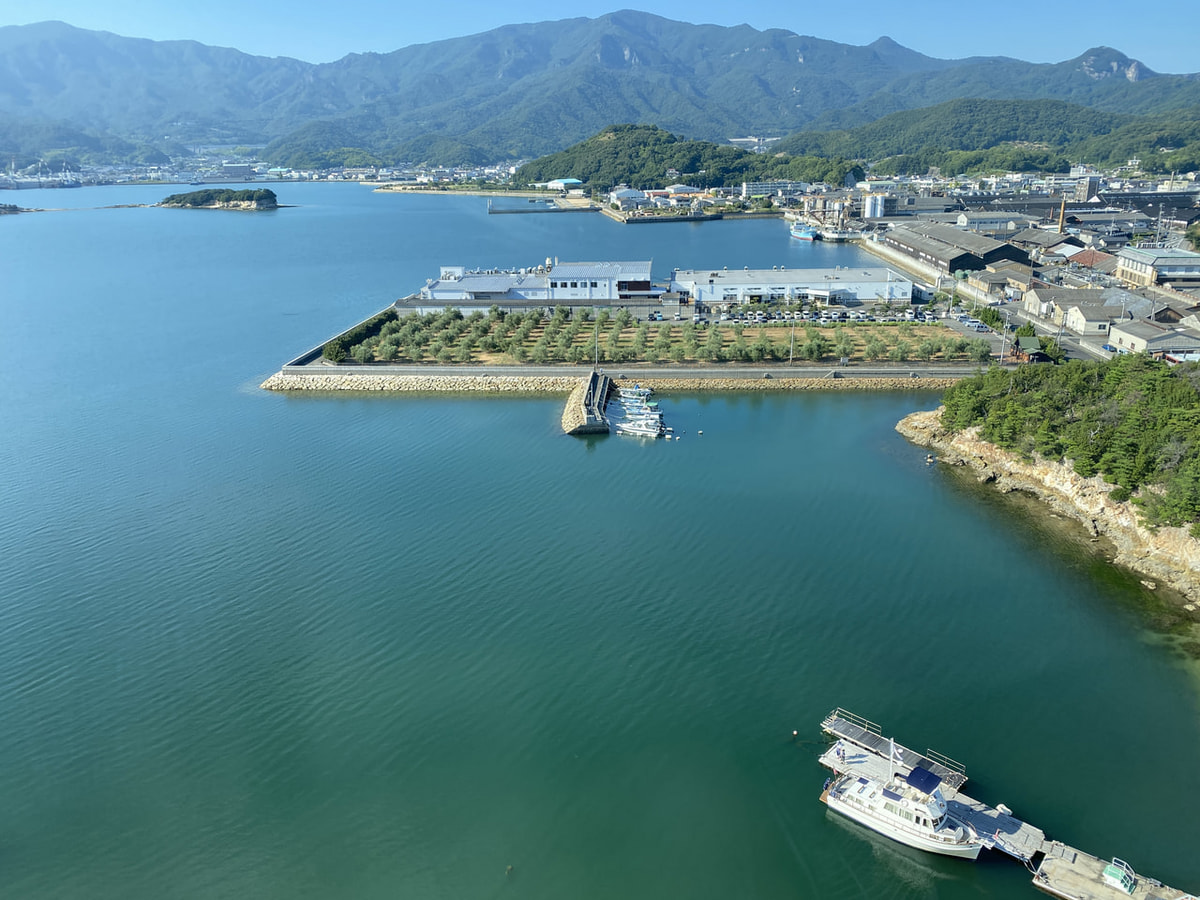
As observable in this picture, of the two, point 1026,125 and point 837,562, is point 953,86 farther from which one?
point 837,562

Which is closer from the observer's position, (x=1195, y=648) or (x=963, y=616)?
(x=1195, y=648)

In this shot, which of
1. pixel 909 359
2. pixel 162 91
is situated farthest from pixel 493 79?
pixel 909 359

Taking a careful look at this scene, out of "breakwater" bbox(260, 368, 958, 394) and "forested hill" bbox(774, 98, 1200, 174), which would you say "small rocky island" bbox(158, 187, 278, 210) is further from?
"forested hill" bbox(774, 98, 1200, 174)

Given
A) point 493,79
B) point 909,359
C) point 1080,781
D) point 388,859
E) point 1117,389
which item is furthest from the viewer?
point 493,79

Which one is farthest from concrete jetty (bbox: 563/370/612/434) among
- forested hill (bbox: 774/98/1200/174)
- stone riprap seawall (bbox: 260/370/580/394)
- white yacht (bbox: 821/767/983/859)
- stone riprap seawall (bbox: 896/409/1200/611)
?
forested hill (bbox: 774/98/1200/174)

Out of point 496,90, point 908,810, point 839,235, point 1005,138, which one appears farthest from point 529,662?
point 496,90

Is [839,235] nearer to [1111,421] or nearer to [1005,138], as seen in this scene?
[1111,421]
